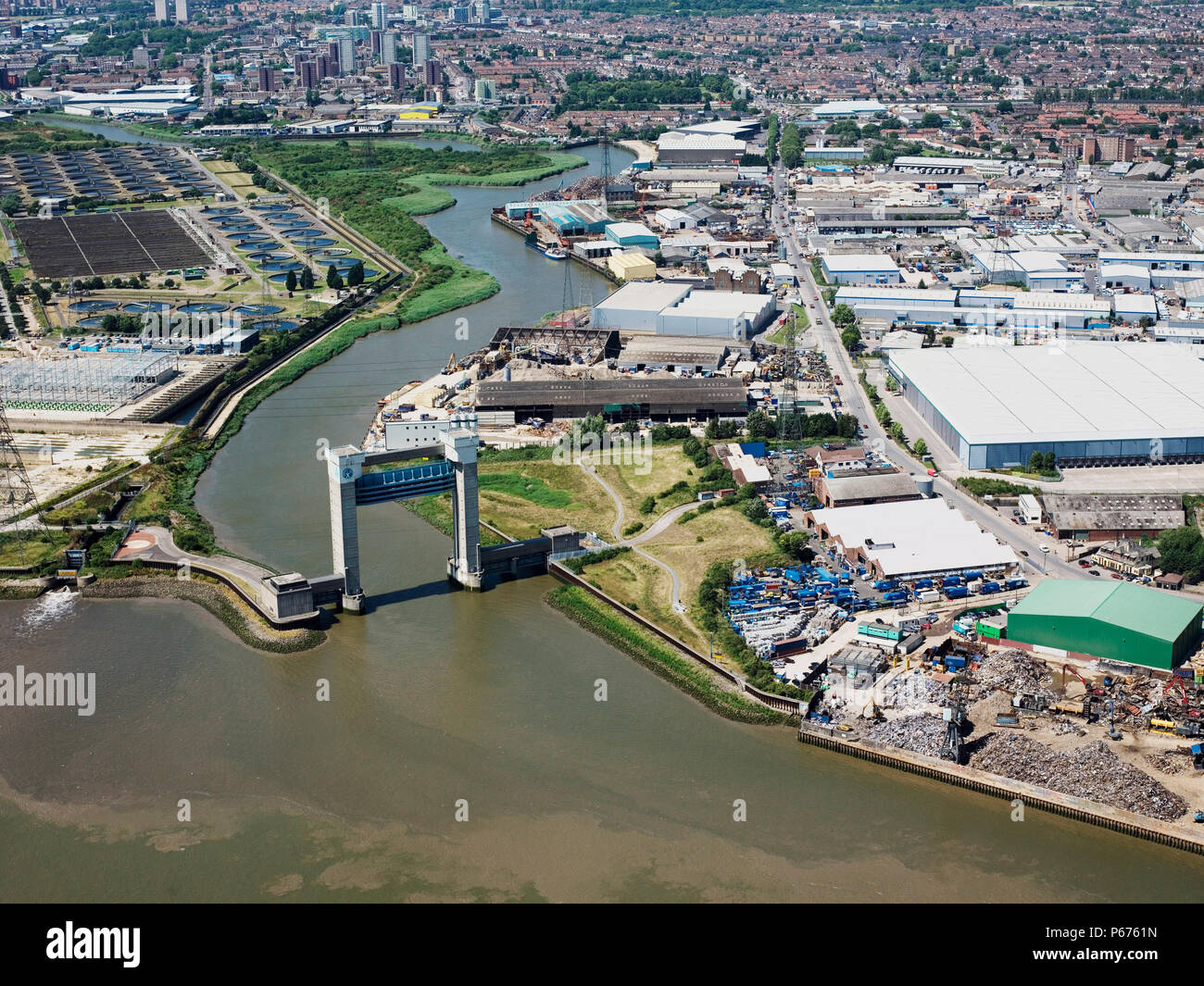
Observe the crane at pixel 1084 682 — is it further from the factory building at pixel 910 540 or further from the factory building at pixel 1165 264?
the factory building at pixel 1165 264

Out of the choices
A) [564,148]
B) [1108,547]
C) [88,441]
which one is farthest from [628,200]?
[1108,547]

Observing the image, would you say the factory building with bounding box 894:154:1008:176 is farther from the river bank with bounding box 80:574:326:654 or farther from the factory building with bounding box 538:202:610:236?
the river bank with bounding box 80:574:326:654

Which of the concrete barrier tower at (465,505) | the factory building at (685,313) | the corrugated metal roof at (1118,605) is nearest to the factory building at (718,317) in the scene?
the factory building at (685,313)

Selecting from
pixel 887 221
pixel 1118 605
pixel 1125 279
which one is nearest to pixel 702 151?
pixel 887 221

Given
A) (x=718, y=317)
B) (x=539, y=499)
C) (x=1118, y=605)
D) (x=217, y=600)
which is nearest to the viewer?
(x=1118, y=605)

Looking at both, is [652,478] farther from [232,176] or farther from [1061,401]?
[232,176]

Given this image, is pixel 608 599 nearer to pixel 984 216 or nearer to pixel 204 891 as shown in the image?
pixel 204 891
